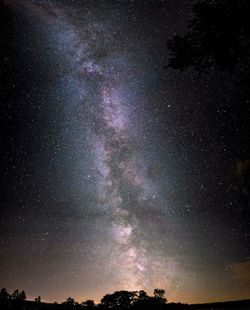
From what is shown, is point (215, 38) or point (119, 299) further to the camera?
point (119, 299)

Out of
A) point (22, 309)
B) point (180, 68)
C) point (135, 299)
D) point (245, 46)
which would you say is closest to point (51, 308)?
point (22, 309)

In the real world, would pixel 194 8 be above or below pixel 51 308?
above

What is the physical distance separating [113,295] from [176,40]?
55.2 m

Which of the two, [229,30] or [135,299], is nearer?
[229,30]

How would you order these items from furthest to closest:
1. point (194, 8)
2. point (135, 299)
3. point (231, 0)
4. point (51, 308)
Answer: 1. point (135, 299)
2. point (51, 308)
3. point (194, 8)
4. point (231, 0)

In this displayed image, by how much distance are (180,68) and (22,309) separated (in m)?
15.8

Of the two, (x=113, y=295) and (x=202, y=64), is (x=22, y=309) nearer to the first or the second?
(x=202, y=64)

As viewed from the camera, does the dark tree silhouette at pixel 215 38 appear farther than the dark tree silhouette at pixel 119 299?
No

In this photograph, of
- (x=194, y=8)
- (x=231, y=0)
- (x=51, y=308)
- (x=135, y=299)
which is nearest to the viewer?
(x=231, y=0)

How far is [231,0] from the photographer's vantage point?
27.5ft

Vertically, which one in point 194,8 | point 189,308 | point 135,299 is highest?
point 194,8

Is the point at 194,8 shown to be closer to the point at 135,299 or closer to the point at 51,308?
the point at 51,308

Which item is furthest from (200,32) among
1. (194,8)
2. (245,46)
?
(245,46)

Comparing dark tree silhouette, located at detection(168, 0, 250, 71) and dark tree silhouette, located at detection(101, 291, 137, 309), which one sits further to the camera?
dark tree silhouette, located at detection(101, 291, 137, 309)
